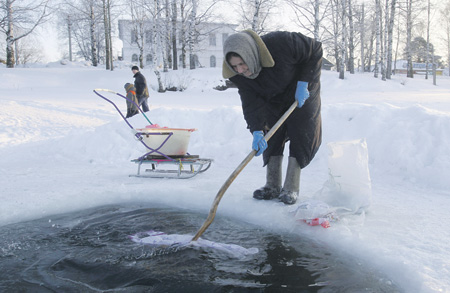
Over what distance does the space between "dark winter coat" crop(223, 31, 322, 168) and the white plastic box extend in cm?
163

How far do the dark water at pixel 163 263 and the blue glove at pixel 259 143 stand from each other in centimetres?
63

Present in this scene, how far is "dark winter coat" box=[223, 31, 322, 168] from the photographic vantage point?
3.11m

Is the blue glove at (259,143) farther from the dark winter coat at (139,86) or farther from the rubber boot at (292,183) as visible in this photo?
the dark winter coat at (139,86)

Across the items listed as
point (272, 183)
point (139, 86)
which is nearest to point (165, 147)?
point (272, 183)

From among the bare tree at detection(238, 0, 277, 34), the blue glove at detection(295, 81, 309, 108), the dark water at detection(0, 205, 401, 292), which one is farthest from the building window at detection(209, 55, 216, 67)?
the dark water at detection(0, 205, 401, 292)

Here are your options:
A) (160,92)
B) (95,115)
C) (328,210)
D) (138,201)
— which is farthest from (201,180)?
(160,92)

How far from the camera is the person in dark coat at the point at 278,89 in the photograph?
297 centimetres

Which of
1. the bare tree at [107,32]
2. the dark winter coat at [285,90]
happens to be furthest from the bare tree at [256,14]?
the dark winter coat at [285,90]

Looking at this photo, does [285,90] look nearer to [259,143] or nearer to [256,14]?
[259,143]

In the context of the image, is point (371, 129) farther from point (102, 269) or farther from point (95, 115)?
point (95, 115)

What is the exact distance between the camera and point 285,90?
342cm

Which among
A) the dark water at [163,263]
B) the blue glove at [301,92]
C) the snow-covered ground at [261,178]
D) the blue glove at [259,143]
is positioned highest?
the blue glove at [301,92]

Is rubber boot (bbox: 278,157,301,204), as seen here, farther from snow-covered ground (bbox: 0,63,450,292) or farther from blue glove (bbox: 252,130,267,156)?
blue glove (bbox: 252,130,267,156)

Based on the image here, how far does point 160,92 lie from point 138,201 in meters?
15.3
